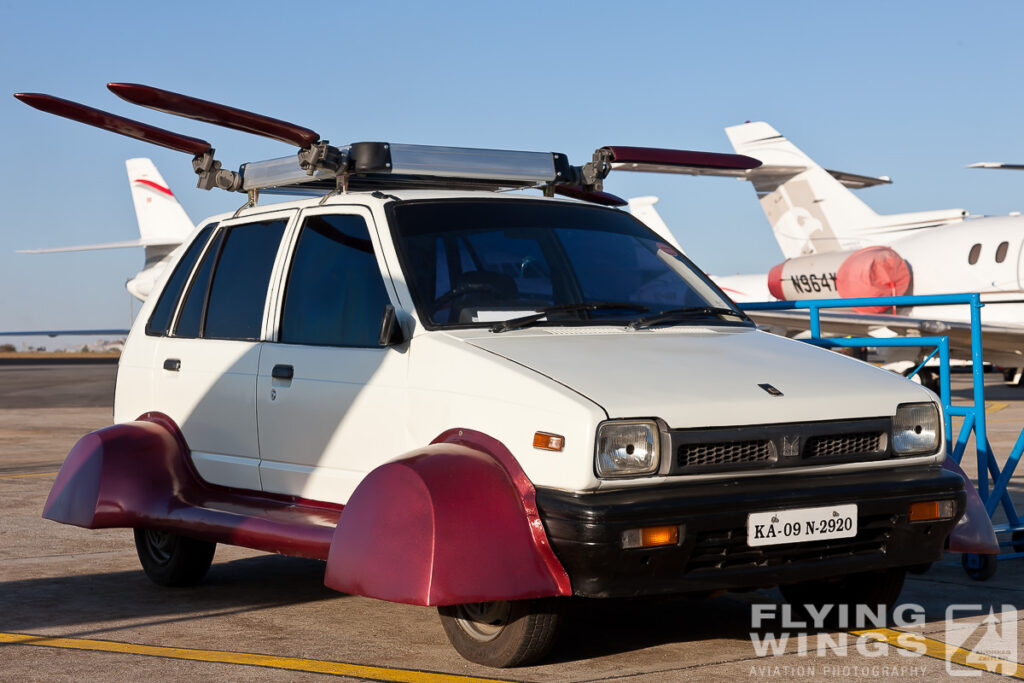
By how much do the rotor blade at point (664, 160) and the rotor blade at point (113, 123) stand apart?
2.19 meters

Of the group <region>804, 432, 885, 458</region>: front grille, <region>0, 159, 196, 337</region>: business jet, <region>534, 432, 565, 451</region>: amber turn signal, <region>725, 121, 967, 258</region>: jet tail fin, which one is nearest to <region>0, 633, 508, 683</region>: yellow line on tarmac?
<region>534, 432, 565, 451</region>: amber turn signal

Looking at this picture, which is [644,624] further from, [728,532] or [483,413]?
[483,413]

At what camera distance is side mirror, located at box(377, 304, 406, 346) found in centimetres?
507

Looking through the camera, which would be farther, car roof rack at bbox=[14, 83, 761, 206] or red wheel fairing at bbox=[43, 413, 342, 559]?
red wheel fairing at bbox=[43, 413, 342, 559]

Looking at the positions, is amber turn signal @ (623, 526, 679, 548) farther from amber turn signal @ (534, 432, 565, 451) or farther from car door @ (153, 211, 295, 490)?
car door @ (153, 211, 295, 490)

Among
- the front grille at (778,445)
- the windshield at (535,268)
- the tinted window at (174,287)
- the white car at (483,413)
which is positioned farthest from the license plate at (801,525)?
the tinted window at (174,287)

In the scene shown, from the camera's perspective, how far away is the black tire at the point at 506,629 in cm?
453

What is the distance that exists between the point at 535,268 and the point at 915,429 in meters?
1.78

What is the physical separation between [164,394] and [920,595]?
3.97 metres

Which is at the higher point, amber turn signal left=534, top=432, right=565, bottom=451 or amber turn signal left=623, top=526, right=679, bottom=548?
amber turn signal left=534, top=432, right=565, bottom=451

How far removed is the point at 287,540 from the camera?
5.17 m

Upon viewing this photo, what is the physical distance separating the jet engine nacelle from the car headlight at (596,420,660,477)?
20705 mm

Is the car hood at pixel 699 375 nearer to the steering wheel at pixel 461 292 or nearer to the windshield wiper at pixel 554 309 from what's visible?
the windshield wiper at pixel 554 309

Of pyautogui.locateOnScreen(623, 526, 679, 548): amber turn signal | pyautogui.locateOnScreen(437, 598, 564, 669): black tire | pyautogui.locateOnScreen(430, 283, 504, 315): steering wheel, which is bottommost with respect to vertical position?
pyautogui.locateOnScreen(437, 598, 564, 669): black tire
